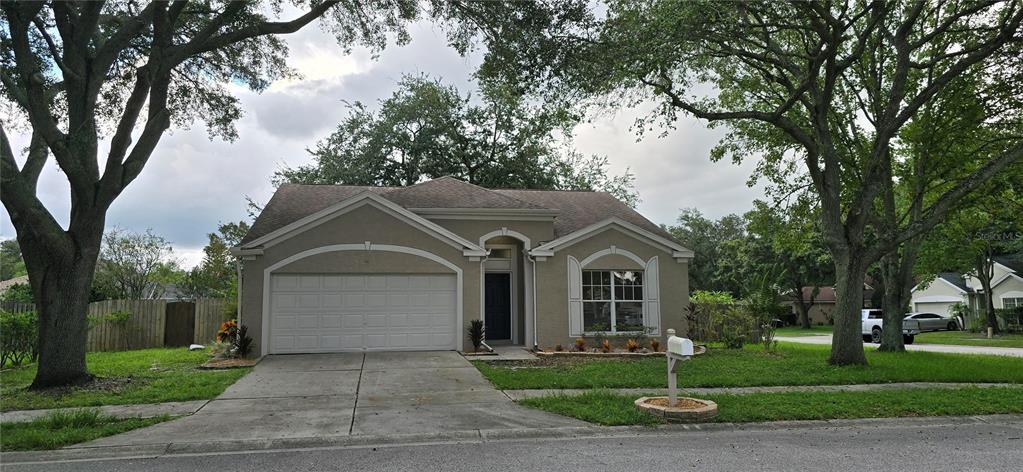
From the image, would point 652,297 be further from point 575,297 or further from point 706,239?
point 706,239

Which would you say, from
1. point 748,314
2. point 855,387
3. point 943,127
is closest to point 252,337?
point 855,387

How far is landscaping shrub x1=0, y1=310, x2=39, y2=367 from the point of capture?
13.9m

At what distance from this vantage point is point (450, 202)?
17.9m

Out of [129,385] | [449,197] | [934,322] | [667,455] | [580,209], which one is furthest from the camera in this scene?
[934,322]

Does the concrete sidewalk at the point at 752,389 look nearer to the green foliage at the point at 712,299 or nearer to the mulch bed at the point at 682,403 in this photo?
the mulch bed at the point at 682,403

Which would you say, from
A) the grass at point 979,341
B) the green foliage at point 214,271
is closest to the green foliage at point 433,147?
the green foliage at point 214,271

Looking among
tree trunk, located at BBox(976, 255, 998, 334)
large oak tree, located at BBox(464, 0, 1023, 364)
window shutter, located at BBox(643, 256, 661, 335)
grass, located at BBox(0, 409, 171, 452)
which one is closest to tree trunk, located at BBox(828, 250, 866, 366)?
large oak tree, located at BBox(464, 0, 1023, 364)

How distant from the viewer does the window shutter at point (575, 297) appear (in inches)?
656

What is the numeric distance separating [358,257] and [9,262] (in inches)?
1976

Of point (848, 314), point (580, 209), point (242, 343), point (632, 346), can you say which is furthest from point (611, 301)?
point (242, 343)

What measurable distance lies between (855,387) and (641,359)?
16.1 feet

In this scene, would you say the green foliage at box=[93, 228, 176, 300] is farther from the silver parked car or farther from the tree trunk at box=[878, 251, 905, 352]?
the silver parked car

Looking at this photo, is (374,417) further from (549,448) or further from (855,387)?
(855,387)

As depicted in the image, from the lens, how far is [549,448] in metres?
6.79
